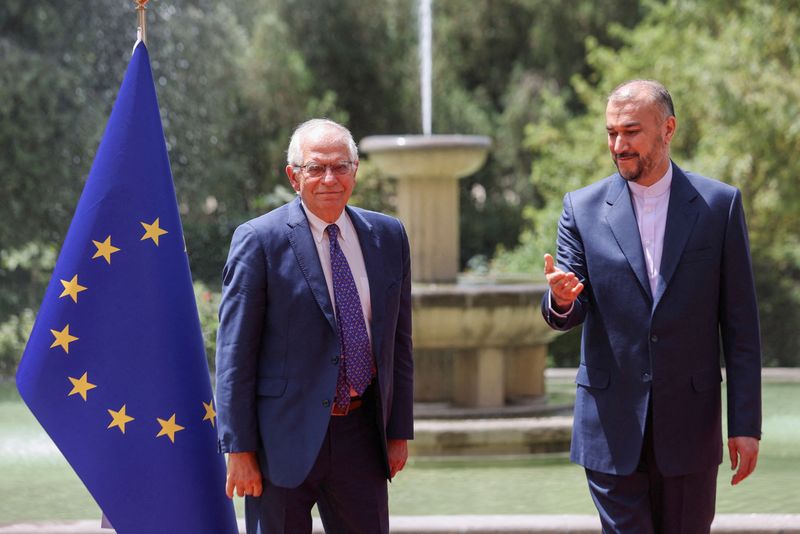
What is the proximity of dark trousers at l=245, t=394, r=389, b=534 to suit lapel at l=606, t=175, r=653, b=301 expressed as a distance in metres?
0.89

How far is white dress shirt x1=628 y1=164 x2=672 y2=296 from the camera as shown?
12.8 ft

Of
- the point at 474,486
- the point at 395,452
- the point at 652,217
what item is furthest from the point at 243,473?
the point at 474,486

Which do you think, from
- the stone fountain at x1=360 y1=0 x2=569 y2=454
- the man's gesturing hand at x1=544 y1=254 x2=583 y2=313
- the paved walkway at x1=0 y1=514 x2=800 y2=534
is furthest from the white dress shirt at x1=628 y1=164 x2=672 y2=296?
the stone fountain at x1=360 y1=0 x2=569 y2=454

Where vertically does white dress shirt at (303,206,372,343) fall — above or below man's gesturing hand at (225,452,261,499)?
above

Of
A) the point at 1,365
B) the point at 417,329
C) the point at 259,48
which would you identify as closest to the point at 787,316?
the point at 417,329

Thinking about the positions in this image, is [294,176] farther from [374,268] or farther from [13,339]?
[13,339]

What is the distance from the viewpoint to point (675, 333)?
3832 millimetres

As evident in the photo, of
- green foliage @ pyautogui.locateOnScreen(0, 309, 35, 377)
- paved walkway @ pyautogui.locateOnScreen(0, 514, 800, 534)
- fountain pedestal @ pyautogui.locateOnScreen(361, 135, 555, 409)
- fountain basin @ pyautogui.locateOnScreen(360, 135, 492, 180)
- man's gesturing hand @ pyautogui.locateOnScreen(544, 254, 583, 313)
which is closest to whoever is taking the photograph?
man's gesturing hand @ pyautogui.locateOnScreen(544, 254, 583, 313)

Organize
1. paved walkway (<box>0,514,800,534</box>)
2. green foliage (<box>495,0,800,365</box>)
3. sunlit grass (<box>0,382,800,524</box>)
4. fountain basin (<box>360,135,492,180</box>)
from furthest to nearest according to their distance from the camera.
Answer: green foliage (<box>495,0,800,365</box>) < fountain basin (<box>360,135,492,180</box>) < sunlit grass (<box>0,382,800,524</box>) < paved walkway (<box>0,514,800,534</box>)

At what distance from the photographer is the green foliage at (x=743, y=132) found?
1622cm

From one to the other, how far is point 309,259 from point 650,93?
111 cm

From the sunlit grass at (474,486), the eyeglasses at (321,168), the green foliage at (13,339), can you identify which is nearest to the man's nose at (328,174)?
the eyeglasses at (321,168)

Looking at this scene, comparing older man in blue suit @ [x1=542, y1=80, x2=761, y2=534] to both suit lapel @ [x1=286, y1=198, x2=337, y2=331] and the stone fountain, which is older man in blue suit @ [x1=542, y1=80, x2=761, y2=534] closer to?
suit lapel @ [x1=286, y1=198, x2=337, y2=331]

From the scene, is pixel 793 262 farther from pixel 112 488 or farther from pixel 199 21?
pixel 112 488
